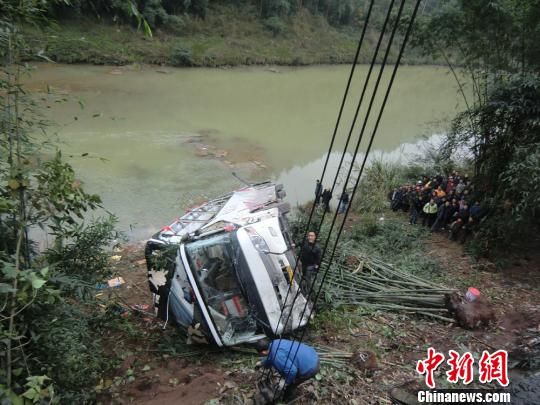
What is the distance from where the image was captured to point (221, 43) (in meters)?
32.2

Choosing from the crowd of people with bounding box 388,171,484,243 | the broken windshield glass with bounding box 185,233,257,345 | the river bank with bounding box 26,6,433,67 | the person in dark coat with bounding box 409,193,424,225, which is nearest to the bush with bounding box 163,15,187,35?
the river bank with bounding box 26,6,433,67

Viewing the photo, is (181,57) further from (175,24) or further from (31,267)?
(31,267)

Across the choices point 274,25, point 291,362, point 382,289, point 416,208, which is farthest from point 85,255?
point 274,25

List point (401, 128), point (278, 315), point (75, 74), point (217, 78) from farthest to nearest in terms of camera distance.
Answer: point (217, 78) < point (75, 74) < point (401, 128) < point (278, 315)

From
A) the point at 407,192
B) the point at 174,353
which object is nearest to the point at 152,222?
the point at 174,353

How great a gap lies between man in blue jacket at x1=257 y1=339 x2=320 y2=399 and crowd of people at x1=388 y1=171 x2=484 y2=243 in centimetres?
588

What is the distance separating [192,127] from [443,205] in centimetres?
1110

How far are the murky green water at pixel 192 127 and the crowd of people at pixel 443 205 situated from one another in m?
3.16

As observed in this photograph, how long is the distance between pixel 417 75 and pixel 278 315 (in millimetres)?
35353

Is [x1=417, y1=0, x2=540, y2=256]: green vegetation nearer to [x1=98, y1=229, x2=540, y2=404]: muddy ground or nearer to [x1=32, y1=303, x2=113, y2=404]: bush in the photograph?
[x1=98, y1=229, x2=540, y2=404]: muddy ground

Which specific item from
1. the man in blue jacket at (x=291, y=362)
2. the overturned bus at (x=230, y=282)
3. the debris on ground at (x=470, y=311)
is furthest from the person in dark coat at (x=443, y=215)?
the man in blue jacket at (x=291, y=362)

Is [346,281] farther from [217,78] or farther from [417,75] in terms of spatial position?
[417,75]

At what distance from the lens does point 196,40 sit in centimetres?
3138

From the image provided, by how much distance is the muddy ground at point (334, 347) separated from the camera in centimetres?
434
